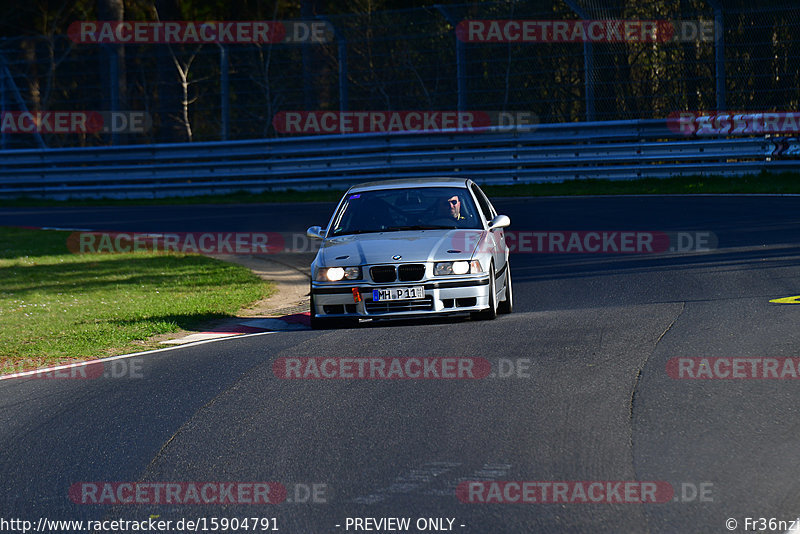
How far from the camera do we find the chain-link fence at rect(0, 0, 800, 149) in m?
21.5

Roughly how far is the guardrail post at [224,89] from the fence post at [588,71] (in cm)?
839

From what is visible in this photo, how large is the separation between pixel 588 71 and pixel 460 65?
9.53ft

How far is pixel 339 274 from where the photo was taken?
9.89m

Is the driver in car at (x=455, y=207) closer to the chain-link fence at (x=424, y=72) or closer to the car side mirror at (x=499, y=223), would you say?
the car side mirror at (x=499, y=223)

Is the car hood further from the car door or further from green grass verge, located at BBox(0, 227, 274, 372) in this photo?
green grass verge, located at BBox(0, 227, 274, 372)

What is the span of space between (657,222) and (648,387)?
9.83 m

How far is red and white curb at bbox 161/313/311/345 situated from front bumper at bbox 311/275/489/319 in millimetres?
1193

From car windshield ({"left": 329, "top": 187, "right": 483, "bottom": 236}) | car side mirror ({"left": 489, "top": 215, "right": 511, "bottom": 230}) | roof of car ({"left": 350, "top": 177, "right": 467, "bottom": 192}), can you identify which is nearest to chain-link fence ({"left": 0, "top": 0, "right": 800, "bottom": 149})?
roof of car ({"left": 350, "top": 177, "right": 467, "bottom": 192})

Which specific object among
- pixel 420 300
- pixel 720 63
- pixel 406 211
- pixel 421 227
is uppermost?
pixel 720 63

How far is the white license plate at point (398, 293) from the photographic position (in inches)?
384

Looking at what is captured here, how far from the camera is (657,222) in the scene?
1644cm

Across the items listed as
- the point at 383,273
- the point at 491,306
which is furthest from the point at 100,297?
the point at 491,306

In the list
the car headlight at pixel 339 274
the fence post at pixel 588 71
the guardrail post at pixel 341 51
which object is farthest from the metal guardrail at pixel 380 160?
the car headlight at pixel 339 274

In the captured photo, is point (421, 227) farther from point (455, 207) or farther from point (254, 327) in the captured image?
point (254, 327)
